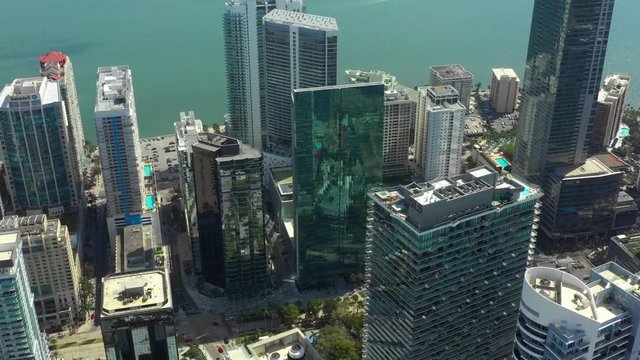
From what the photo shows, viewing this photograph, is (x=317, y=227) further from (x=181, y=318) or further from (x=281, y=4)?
(x=281, y=4)

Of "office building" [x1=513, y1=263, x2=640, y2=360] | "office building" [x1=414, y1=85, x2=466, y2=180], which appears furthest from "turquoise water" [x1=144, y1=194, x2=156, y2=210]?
"office building" [x1=513, y1=263, x2=640, y2=360]

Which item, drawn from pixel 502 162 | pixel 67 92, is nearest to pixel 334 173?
pixel 502 162

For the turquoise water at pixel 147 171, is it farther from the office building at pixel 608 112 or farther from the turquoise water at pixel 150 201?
→ the office building at pixel 608 112

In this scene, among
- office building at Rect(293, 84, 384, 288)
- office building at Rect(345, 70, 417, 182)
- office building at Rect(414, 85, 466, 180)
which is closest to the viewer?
office building at Rect(293, 84, 384, 288)

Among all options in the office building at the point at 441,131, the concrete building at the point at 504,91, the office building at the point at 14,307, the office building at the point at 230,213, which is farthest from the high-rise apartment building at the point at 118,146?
the concrete building at the point at 504,91

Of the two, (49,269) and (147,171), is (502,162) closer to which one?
(147,171)

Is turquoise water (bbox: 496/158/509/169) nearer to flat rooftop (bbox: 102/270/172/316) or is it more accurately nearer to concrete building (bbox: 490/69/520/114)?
concrete building (bbox: 490/69/520/114)

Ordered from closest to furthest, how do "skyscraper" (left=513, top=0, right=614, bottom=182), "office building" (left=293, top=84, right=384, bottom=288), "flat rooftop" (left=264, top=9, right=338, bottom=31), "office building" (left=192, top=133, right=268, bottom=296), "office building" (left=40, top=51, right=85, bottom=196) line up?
"office building" (left=192, top=133, right=268, bottom=296), "office building" (left=293, top=84, right=384, bottom=288), "skyscraper" (left=513, top=0, right=614, bottom=182), "flat rooftop" (left=264, top=9, right=338, bottom=31), "office building" (left=40, top=51, right=85, bottom=196)
